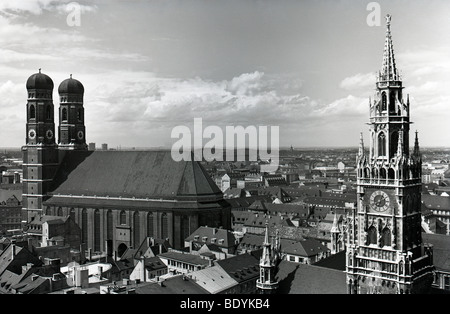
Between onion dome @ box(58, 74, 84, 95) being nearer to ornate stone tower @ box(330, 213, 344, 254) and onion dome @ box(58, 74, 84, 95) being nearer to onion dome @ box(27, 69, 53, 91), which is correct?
onion dome @ box(27, 69, 53, 91)

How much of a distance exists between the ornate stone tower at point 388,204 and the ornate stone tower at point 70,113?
7922cm

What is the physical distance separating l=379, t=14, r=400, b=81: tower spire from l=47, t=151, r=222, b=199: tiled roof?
50.8 metres

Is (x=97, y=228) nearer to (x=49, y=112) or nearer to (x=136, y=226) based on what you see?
(x=136, y=226)

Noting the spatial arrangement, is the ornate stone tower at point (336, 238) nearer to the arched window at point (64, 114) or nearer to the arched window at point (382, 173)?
the arched window at point (382, 173)

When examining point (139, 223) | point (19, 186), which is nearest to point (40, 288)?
point (139, 223)

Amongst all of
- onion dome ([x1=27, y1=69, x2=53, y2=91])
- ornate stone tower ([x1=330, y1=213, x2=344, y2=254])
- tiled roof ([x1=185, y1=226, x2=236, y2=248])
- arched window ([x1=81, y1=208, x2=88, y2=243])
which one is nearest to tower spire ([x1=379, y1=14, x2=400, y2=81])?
ornate stone tower ([x1=330, y1=213, x2=344, y2=254])

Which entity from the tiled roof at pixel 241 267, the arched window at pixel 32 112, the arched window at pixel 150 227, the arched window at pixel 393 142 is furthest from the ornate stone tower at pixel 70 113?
the arched window at pixel 393 142

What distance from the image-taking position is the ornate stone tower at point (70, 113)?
10944 centimetres

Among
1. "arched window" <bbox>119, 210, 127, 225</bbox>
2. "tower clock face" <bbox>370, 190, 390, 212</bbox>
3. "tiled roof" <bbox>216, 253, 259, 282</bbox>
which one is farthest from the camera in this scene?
"arched window" <bbox>119, 210, 127, 225</bbox>

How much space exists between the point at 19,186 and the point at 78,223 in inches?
3116

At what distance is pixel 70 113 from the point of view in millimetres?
109938

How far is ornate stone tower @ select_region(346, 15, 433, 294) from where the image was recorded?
41.7 metres

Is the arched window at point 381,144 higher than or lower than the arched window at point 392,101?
lower
